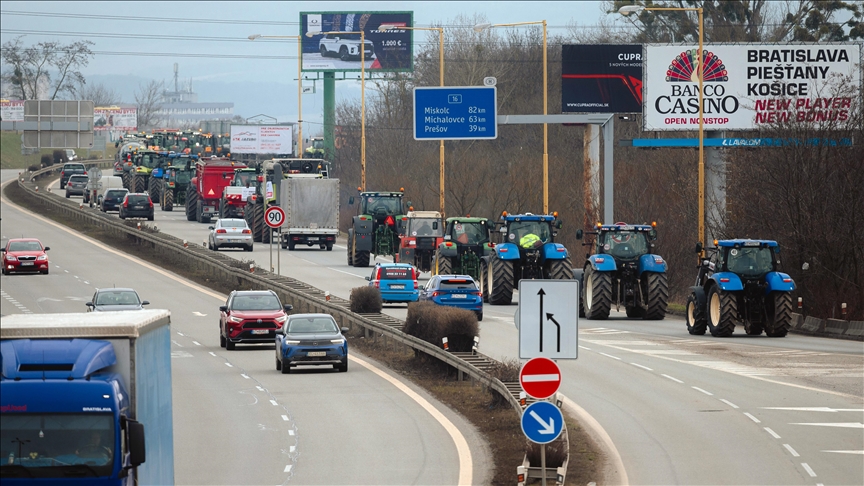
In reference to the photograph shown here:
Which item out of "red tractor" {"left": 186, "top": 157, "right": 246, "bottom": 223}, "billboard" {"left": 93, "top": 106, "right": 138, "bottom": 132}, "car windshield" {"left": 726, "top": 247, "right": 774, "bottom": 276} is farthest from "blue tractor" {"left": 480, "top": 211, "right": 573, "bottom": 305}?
"billboard" {"left": 93, "top": 106, "right": 138, "bottom": 132}

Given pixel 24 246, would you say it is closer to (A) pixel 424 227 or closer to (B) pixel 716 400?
(A) pixel 424 227

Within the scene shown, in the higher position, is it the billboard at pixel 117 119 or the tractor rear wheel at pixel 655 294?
the billboard at pixel 117 119

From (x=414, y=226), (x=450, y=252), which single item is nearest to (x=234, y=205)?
(x=414, y=226)

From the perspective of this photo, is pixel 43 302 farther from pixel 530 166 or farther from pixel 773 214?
pixel 530 166

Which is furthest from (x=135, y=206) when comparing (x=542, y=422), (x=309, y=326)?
(x=542, y=422)

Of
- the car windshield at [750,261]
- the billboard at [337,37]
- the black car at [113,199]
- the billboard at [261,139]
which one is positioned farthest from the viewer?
the billboard at [261,139]

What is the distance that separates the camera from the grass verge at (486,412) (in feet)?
55.0

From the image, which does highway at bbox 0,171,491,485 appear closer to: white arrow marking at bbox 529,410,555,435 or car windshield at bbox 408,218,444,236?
white arrow marking at bbox 529,410,555,435

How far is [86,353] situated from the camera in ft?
32.2

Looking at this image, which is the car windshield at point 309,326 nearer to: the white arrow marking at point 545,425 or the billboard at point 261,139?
the white arrow marking at point 545,425

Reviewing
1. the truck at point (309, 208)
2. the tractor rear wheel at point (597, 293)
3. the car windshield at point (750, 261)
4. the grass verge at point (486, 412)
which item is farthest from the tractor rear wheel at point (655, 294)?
the truck at point (309, 208)

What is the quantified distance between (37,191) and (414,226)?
147 feet

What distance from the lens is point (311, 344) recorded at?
2695 centimetres

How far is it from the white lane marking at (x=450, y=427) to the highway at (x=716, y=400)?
6.59 ft
